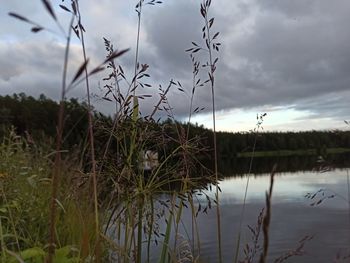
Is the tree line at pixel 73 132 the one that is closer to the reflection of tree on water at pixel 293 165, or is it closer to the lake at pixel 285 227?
the reflection of tree on water at pixel 293 165

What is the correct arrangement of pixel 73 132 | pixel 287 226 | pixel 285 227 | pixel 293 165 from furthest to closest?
pixel 293 165 < pixel 287 226 < pixel 285 227 < pixel 73 132

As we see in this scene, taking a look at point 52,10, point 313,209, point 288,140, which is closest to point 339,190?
point 313,209

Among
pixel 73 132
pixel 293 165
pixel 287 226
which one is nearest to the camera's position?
pixel 73 132

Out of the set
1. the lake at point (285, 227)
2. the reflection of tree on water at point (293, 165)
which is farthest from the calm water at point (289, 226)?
the reflection of tree on water at point (293, 165)

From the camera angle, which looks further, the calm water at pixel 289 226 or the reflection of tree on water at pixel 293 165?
the calm water at pixel 289 226

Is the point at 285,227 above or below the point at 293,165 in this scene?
below

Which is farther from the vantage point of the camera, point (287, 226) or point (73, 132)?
point (287, 226)

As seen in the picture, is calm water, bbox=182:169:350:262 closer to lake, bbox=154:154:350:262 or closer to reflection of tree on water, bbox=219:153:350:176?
lake, bbox=154:154:350:262

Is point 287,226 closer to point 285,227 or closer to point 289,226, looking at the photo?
point 289,226

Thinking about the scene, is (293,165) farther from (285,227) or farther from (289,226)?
(285,227)

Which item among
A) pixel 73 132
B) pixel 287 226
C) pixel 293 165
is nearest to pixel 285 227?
pixel 287 226

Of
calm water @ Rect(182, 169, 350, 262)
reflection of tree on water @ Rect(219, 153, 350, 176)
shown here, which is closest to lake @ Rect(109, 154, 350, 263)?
calm water @ Rect(182, 169, 350, 262)

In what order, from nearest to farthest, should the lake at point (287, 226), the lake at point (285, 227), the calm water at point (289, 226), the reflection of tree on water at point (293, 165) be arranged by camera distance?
the reflection of tree on water at point (293, 165) < the lake at point (285, 227) < the lake at point (287, 226) < the calm water at point (289, 226)

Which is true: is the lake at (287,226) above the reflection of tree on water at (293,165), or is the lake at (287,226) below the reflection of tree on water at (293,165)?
below
